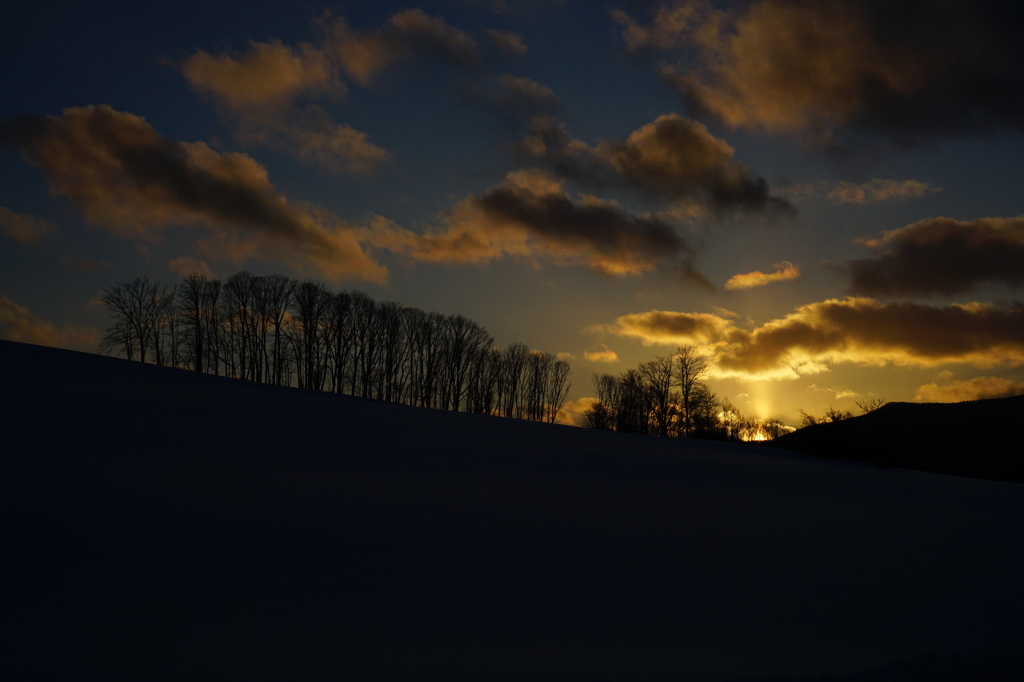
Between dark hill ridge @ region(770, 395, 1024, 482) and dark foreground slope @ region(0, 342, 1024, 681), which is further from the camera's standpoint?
dark hill ridge @ region(770, 395, 1024, 482)

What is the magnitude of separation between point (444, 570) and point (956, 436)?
5502 cm

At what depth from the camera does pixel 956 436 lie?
47312 mm

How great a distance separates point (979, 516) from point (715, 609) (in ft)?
34.4

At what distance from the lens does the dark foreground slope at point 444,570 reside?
4.98 meters

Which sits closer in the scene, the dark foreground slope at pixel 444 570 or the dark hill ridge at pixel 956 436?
the dark foreground slope at pixel 444 570

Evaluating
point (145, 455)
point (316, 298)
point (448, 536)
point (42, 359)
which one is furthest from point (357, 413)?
point (316, 298)

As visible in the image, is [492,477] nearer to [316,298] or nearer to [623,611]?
[623,611]

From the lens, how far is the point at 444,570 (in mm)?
6902

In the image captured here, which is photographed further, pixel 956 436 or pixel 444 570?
pixel 956 436

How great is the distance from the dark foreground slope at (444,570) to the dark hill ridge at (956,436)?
28441mm

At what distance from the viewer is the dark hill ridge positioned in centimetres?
4266

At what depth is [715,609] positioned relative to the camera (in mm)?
6277

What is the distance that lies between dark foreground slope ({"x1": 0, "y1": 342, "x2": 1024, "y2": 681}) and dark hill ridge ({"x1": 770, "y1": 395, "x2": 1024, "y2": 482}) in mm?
28441

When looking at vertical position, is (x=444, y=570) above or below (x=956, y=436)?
below
